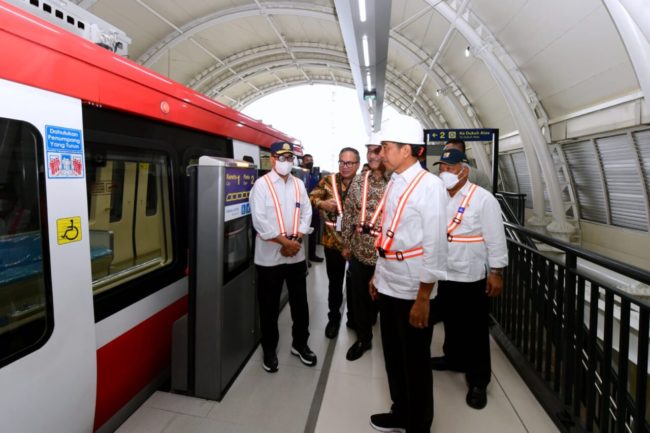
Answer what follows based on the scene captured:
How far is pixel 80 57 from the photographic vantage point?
5.78 ft

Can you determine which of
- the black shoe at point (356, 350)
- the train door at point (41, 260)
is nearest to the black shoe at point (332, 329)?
the black shoe at point (356, 350)

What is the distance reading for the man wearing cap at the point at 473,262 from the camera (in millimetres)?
2398

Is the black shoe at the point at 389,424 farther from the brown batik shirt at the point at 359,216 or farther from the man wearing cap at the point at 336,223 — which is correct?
the man wearing cap at the point at 336,223

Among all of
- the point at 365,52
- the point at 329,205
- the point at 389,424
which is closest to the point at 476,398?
the point at 389,424

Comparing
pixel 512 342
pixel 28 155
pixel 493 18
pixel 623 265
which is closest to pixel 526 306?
pixel 512 342

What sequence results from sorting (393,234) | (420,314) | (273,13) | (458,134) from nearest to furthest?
(420,314), (393,234), (458,134), (273,13)

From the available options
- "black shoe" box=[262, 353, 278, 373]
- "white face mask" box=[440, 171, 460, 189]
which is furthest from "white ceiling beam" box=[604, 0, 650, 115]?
"black shoe" box=[262, 353, 278, 373]

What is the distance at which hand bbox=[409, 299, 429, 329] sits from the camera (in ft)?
5.92

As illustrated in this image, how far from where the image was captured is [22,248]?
1.58 m

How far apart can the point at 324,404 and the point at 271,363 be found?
593 millimetres

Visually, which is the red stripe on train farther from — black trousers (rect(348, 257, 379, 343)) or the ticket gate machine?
black trousers (rect(348, 257, 379, 343))

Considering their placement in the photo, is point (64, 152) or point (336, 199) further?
point (336, 199)

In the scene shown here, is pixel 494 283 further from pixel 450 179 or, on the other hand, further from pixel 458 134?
pixel 458 134

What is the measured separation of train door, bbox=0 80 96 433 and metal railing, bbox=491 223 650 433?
256 centimetres
